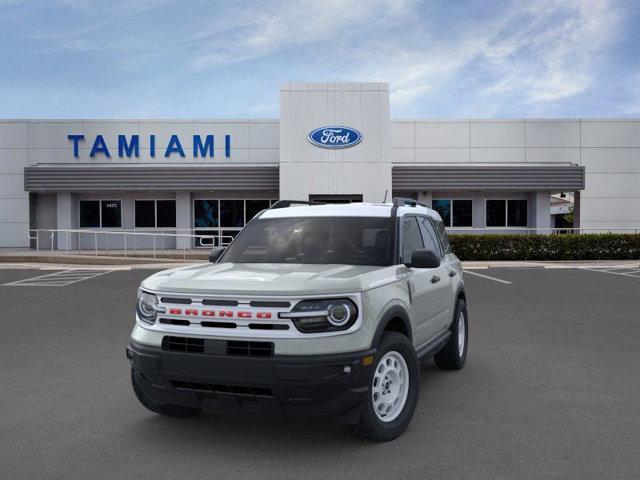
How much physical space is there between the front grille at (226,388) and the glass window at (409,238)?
5.84 feet

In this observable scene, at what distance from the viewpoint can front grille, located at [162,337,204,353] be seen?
414 cm

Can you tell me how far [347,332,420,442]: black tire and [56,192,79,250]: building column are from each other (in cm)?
2653

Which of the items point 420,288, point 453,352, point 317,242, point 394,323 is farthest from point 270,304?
point 453,352

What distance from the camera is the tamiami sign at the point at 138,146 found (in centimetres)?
2891

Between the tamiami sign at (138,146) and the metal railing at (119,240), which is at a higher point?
the tamiami sign at (138,146)

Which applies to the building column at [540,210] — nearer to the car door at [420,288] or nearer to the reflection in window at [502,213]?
the reflection in window at [502,213]

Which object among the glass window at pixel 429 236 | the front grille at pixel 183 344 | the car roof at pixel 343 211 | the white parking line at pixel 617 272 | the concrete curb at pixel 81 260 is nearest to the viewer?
the front grille at pixel 183 344

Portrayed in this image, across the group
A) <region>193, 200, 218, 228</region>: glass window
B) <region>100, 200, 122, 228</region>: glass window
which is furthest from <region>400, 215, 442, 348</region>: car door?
<region>100, 200, 122, 228</region>: glass window

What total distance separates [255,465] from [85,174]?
26.0 m

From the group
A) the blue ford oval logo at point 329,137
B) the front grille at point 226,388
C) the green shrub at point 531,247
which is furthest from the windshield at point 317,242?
the blue ford oval logo at point 329,137

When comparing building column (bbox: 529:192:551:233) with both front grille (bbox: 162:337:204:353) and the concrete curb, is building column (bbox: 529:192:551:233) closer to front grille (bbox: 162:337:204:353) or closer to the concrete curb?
the concrete curb

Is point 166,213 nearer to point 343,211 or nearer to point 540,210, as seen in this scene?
point 540,210

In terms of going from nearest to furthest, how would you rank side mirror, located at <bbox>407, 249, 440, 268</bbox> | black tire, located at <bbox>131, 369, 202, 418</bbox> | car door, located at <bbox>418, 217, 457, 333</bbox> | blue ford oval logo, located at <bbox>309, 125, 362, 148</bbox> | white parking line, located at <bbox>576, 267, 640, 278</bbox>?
black tire, located at <bbox>131, 369, 202, 418</bbox> → side mirror, located at <bbox>407, 249, 440, 268</bbox> → car door, located at <bbox>418, 217, 457, 333</bbox> → white parking line, located at <bbox>576, 267, 640, 278</bbox> → blue ford oval logo, located at <bbox>309, 125, 362, 148</bbox>

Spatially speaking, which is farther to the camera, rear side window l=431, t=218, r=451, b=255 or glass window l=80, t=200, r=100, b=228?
glass window l=80, t=200, r=100, b=228
